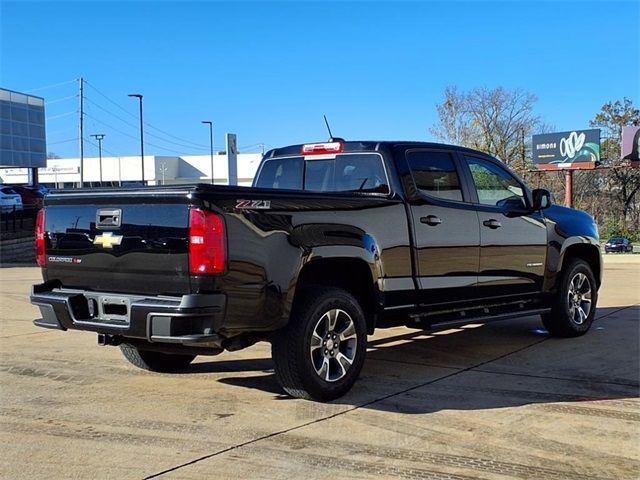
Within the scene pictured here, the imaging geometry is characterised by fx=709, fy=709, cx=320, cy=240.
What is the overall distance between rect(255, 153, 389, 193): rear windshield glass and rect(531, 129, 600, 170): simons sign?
43.3 metres

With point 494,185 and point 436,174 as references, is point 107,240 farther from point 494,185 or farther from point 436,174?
point 494,185

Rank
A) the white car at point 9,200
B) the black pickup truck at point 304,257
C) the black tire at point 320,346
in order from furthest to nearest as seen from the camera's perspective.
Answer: the white car at point 9,200 → the black tire at point 320,346 → the black pickup truck at point 304,257

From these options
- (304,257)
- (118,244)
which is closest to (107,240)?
(118,244)

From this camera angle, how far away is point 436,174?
652cm

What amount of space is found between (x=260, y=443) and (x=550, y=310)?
172 inches

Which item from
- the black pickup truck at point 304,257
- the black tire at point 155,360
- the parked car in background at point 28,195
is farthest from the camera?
the parked car in background at point 28,195

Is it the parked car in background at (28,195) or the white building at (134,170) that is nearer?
the parked car in background at (28,195)

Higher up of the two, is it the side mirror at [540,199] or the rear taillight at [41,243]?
the side mirror at [540,199]

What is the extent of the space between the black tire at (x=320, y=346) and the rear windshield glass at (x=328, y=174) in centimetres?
121

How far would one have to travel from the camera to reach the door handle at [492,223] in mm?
6770

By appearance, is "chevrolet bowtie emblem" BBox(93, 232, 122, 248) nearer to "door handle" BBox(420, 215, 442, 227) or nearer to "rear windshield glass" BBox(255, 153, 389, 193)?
"rear windshield glass" BBox(255, 153, 389, 193)

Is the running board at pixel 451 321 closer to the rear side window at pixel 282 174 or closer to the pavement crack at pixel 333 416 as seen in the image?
the pavement crack at pixel 333 416

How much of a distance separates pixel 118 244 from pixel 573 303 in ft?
17.2

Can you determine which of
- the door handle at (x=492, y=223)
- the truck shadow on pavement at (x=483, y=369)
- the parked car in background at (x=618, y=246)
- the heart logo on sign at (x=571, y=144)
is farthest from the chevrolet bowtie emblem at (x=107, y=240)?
the heart logo on sign at (x=571, y=144)
